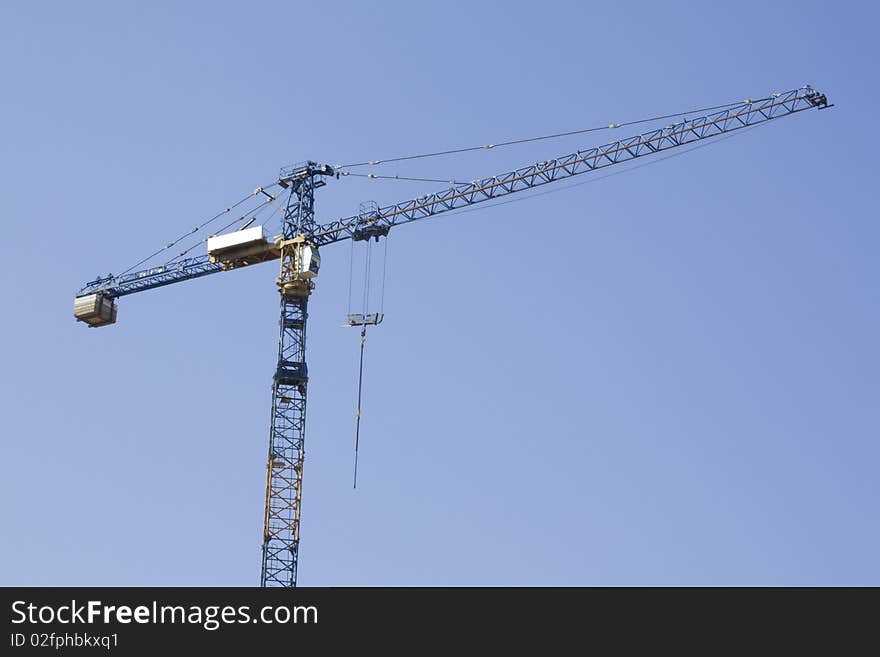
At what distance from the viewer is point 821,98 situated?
6836 inches

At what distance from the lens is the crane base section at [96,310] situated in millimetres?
183125

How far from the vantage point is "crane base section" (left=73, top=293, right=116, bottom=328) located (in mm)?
183125

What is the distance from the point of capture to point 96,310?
600 feet

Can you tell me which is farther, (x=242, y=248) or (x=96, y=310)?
(x=96, y=310)

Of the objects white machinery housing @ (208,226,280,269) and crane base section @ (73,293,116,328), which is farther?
crane base section @ (73,293,116,328)

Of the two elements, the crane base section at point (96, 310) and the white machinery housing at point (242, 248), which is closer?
the white machinery housing at point (242, 248)
